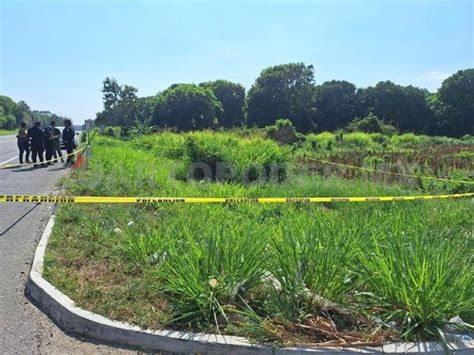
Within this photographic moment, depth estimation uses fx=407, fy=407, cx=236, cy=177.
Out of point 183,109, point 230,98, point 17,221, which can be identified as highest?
point 230,98

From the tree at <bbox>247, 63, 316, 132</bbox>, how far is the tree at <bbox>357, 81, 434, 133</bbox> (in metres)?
11.4

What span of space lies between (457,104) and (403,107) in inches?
326

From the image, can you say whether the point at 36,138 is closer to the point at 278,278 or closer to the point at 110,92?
the point at 278,278

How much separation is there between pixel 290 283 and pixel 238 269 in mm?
493

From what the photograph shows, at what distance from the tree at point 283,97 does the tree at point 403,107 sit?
1138 cm

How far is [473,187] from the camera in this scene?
10016 mm

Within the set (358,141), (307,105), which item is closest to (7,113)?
(307,105)

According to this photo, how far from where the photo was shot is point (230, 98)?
8831cm

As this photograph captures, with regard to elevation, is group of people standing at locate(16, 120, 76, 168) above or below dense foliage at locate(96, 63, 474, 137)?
below

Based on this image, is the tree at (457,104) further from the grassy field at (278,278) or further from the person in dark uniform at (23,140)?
the grassy field at (278,278)

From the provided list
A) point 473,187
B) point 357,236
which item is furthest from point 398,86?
point 357,236

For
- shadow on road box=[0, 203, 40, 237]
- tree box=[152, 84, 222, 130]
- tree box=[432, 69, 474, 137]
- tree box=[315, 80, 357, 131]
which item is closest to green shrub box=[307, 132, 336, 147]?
tree box=[152, 84, 222, 130]

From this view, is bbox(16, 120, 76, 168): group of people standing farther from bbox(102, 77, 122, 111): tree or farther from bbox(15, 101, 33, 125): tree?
bbox(15, 101, 33, 125): tree

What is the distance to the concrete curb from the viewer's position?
10.1 feet
